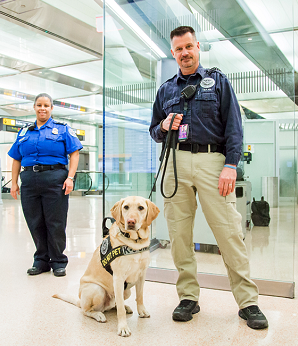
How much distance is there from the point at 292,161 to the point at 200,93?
1.03m

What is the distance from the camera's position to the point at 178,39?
1882mm

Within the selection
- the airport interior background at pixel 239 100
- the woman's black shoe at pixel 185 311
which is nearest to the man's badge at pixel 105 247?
the woman's black shoe at pixel 185 311

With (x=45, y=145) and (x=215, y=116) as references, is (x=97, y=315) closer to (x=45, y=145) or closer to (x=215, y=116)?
(x=215, y=116)

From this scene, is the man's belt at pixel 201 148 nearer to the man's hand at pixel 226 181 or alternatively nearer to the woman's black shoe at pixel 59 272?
the man's hand at pixel 226 181

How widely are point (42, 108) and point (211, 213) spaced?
73.1 inches

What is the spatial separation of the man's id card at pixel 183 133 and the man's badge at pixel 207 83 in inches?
10.5

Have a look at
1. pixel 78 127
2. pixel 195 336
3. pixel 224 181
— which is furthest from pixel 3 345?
pixel 78 127

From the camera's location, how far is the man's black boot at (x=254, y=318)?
1764 millimetres

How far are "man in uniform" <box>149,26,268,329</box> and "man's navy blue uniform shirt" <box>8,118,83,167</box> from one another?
4.04 ft

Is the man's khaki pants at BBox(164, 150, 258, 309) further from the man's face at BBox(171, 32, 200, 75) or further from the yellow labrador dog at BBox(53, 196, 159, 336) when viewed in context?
the man's face at BBox(171, 32, 200, 75)

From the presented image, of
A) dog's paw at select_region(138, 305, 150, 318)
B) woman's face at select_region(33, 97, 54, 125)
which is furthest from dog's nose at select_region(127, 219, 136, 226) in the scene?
woman's face at select_region(33, 97, 54, 125)

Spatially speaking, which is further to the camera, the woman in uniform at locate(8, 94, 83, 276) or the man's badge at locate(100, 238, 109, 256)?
the woman in uniform at locate(8, 94, 83, 276)

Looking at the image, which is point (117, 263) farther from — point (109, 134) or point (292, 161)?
point (292, 161)

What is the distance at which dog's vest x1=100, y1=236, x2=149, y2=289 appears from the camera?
1744 mm
